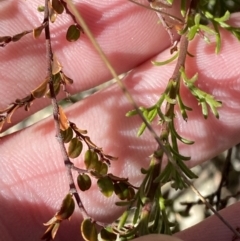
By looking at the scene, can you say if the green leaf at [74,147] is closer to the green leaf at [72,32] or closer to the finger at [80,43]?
the green leaf at [72,32]

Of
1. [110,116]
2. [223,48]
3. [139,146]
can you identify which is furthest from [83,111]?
[223,48]

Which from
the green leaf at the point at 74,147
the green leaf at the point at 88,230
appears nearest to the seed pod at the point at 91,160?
the green leaf at the point at 74,147

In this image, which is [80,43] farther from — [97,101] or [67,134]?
[67,134]

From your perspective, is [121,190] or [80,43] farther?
[80,43]

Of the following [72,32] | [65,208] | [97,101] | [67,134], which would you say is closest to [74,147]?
[67,134]

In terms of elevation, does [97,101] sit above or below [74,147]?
below

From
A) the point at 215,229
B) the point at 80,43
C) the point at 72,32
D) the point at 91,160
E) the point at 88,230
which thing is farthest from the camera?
the point at 80,43

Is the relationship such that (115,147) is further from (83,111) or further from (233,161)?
(233,161)

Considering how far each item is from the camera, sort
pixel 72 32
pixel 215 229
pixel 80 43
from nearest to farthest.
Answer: pixel 72 32 → pixel 215 229 → pixel 80 43

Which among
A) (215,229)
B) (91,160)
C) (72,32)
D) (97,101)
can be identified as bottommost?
(215,229)
